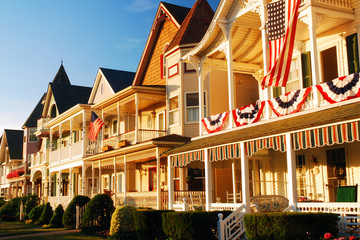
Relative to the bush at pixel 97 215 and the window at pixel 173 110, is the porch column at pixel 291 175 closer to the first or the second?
the window at pixel 173 110

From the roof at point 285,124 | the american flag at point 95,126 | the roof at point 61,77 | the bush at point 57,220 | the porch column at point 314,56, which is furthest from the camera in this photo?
the roof at point 61,77

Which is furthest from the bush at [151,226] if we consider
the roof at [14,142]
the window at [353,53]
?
the roof at [14,142]

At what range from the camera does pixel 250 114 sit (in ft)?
50.0

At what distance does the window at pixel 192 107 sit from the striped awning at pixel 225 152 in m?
6.30

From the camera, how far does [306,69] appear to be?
15.8 meters

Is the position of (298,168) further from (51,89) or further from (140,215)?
(51,89)

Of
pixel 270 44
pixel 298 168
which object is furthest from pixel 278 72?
pixel 298 168

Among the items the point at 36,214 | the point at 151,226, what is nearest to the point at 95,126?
the point at 36,214

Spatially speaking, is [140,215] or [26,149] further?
[26,149]

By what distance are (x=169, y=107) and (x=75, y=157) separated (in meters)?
11.0

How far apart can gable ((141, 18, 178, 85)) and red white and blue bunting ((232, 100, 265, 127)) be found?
384 inches

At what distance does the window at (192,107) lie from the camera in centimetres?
2192

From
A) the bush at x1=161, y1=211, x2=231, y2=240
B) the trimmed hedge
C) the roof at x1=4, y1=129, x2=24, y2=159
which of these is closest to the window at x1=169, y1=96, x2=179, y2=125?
the bush at x1=161, y1=211, x2=231, y2=240

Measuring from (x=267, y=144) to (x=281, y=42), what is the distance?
320cm
